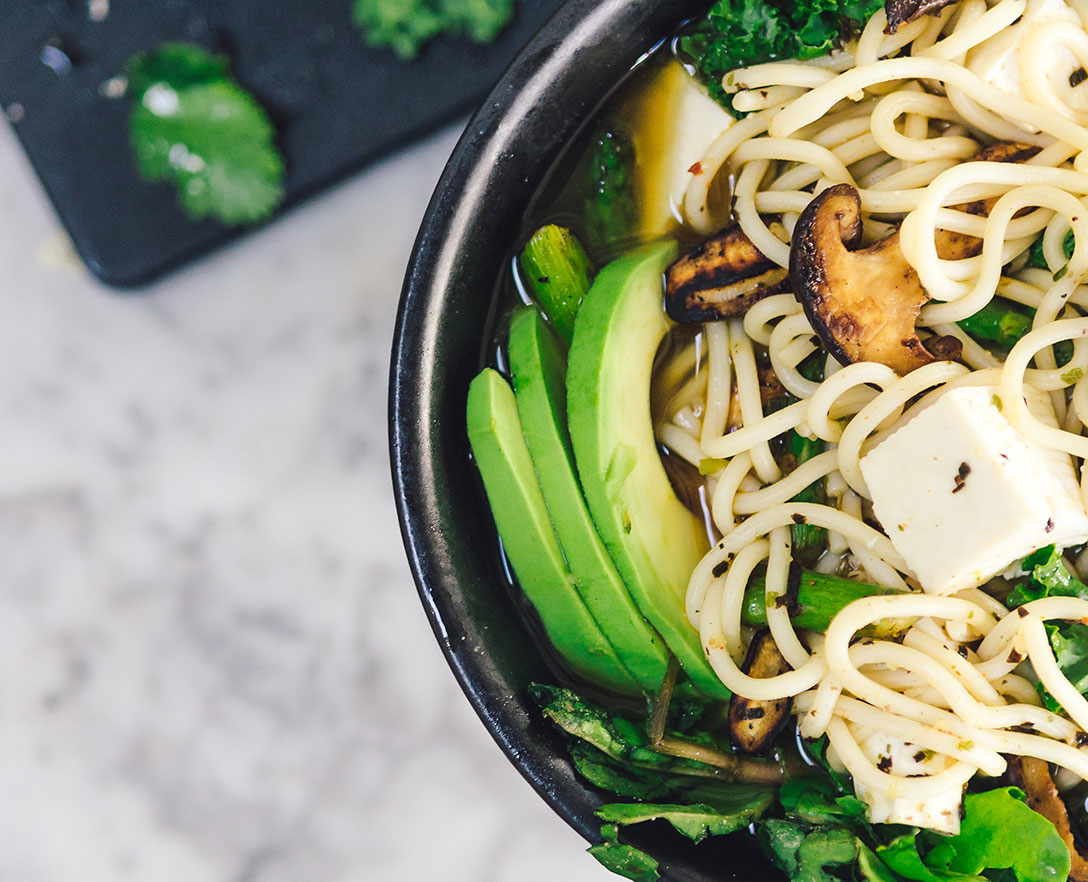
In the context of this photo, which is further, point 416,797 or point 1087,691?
point 416,797

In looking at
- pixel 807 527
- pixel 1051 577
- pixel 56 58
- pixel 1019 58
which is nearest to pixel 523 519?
pixel 807 527

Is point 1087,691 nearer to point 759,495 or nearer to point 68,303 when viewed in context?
point 759,495

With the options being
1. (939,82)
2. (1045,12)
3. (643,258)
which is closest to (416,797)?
(643,258)

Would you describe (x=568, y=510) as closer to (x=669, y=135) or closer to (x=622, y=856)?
(x=622, y=856)

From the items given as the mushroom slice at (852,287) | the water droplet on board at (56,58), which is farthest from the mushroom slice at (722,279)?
the water droplet on board at (56,58)

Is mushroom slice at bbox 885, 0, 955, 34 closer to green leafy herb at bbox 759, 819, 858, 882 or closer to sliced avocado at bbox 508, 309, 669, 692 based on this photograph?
sliced avocado at bbox 508, 309, 669, 692

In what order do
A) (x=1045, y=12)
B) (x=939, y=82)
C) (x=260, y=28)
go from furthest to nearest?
(x=260, y=28), (x=939, y=82), (x=1045, y=12)
